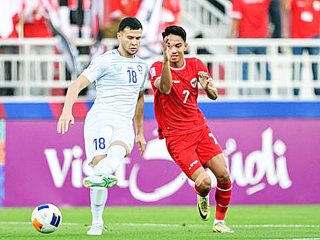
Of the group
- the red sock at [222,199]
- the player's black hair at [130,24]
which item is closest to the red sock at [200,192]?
the red sock at [222,199]

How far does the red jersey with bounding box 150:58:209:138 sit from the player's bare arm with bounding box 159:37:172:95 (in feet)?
0.96

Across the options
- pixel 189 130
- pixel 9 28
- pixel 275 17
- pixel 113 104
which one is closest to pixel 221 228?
pixel 189 130

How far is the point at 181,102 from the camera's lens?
14547 millimetres

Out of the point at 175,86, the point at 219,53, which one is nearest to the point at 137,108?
the point at 175,86

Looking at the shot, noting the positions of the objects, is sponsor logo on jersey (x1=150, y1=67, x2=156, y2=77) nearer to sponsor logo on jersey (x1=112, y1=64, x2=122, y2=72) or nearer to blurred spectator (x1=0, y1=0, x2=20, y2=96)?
sponsor logo on jersey (x1=112, y1=64, x2=122, y2=72)

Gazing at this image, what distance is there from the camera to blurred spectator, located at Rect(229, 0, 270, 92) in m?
20.4

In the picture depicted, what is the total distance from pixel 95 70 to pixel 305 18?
7345mm

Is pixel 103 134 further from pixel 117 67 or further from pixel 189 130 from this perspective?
pixel 189 130

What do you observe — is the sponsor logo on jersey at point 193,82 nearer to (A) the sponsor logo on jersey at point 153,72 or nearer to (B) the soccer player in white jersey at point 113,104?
(A) the sponsor logo on jersey at point 153,72

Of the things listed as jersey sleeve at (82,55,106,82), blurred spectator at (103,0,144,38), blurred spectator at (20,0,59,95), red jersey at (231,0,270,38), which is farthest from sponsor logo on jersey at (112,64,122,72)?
red jersey at (231,0,270,38)

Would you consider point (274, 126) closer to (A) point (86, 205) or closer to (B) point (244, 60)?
(B) point (244, 60)

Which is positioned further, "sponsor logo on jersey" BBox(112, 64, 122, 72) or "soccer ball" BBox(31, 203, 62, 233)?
"sponsor logo on jersey" BBox(112, 64, 122, 72)

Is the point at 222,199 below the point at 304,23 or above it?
below

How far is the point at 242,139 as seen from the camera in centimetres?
2005
